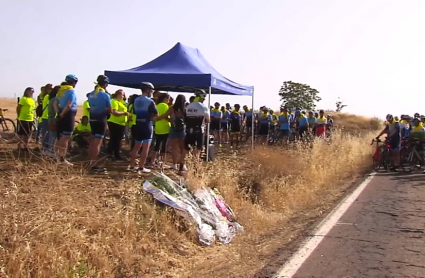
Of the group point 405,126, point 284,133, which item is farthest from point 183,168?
point 284,133

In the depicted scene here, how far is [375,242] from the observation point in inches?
296

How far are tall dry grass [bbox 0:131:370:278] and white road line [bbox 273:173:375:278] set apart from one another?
311 millimetres

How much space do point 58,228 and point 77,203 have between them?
38.6 inches

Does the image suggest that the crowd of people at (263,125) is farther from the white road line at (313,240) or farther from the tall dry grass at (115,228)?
the tall dry grass at (115,228)

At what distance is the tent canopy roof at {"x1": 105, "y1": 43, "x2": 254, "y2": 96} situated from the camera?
13227 mm

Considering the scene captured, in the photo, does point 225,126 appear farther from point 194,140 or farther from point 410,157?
point 194,140

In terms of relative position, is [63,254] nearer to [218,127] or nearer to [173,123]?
[173,123]

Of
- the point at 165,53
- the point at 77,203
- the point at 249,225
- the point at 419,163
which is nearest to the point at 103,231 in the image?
the point at 77,203

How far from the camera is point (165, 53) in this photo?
15.6m

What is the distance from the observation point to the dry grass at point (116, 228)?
5.12 meters

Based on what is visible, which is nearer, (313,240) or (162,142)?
(313,240)

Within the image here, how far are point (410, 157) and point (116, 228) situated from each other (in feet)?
46.3

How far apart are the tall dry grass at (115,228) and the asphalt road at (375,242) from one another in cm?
Result: 66

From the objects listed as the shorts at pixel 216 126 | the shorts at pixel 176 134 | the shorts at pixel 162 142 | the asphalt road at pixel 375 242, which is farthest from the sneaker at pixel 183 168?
the shorts at pixel 216 126
